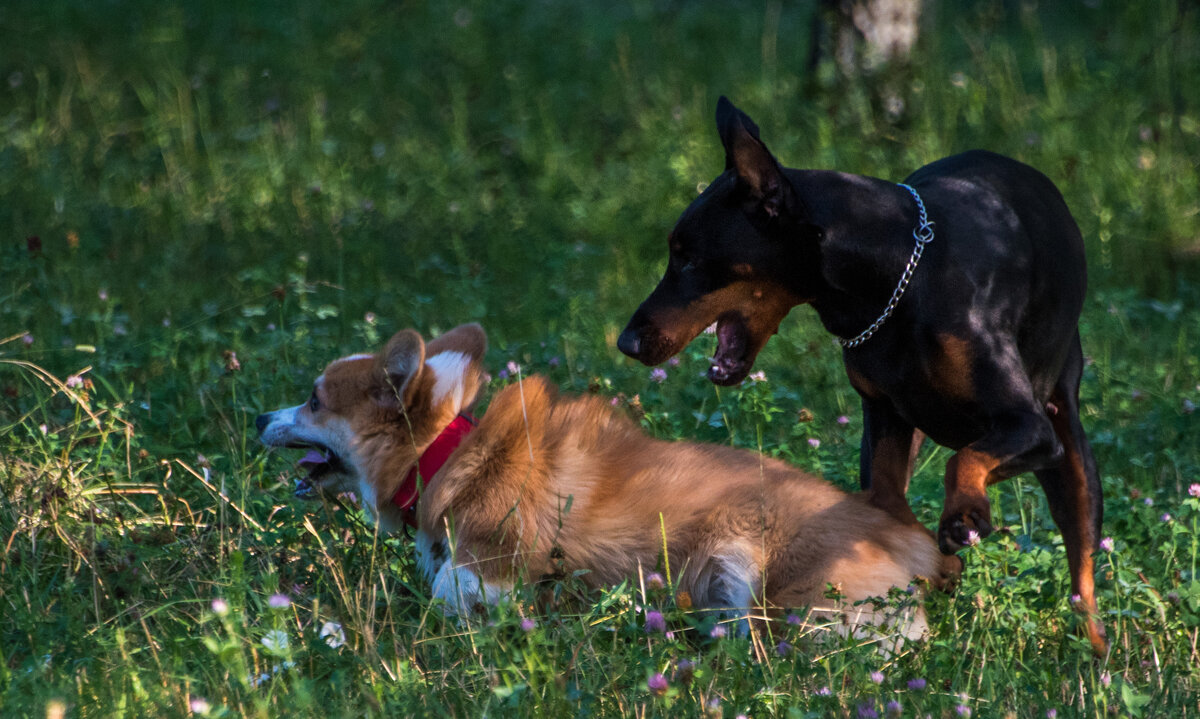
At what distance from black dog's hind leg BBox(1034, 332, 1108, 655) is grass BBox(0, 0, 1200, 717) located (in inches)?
4.3

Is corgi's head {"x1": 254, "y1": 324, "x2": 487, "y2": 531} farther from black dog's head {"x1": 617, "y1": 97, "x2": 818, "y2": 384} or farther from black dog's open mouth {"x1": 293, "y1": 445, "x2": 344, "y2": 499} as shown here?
black dog's head {"x1": 617, "y1": 97, "x2": 818, "y2": 384}

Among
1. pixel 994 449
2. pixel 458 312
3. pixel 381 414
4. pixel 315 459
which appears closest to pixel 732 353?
pixel 994 449

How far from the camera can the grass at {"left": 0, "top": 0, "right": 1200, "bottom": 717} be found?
3.20 m

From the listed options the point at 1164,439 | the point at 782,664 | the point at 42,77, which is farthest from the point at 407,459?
the point at 42,77

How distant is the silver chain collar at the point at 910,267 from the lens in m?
3.69

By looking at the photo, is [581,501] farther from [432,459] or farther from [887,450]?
[887,450]

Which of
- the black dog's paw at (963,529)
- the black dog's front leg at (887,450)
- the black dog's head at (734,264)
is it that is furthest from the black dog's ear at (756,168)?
the black dog's paw at (963,529)

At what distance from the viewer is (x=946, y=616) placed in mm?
3518

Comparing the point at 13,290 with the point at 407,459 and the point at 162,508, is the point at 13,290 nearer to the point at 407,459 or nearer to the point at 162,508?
the point at 162,508

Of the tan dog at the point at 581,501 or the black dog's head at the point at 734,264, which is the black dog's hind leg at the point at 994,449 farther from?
the black dog's head at the point at 734,264

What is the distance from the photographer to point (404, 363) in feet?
13.1

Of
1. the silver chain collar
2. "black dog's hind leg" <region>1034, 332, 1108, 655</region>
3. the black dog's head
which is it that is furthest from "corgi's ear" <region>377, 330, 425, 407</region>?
"black dog's hind leg" <region>1034, 332, 1108, 655</region>

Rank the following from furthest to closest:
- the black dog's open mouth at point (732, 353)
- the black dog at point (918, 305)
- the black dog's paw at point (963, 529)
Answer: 1. the black dog's open mouth at point (732, 353)
2. the black dog at point (918, 305)
3. the black dog's paw at point (963, 529)

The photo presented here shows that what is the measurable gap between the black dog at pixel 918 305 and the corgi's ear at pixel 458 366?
0.56 meters
